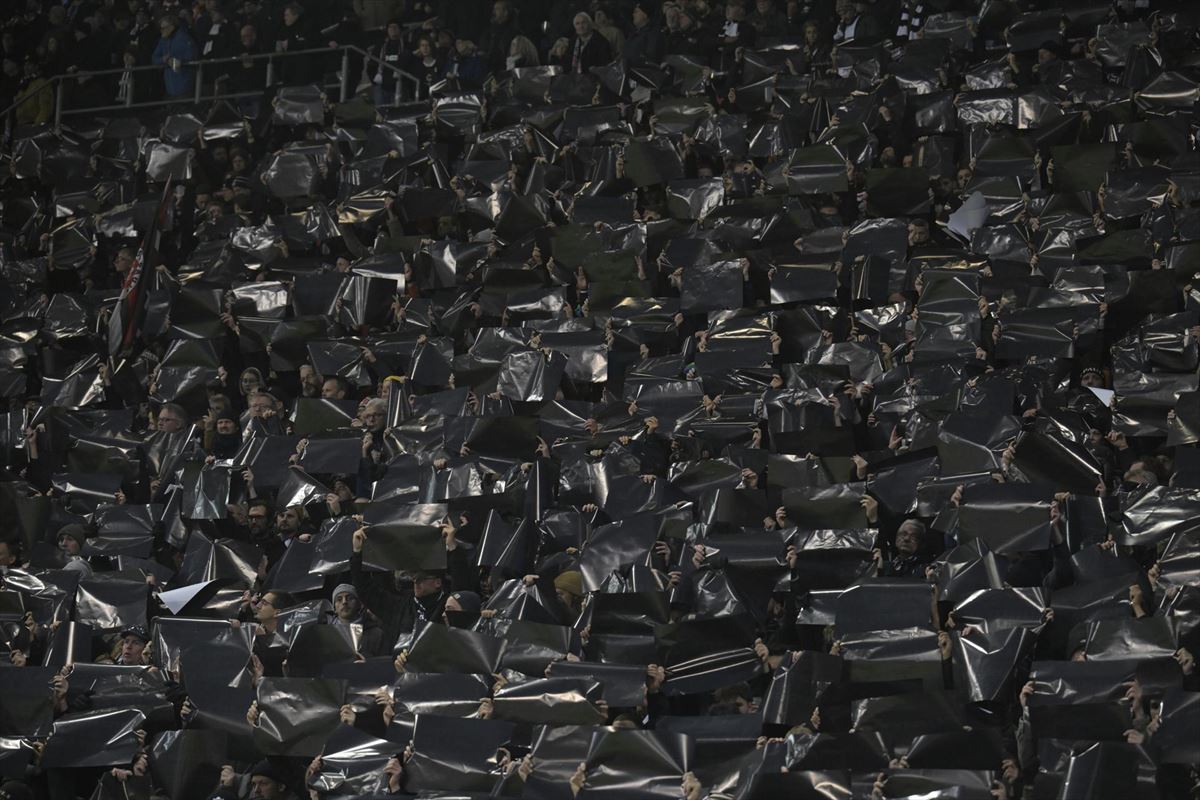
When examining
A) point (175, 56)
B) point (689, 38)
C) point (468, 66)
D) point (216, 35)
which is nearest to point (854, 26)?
point (689, 38)

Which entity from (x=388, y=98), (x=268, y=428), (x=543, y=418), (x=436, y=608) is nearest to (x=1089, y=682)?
(x=436, y=608)

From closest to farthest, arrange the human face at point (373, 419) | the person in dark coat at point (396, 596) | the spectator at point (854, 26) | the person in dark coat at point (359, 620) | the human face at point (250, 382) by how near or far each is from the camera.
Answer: the person in dark coat at point (359, 620) → the person in dark coat at point (396, 596) → the human face at point (373, 419) → the human face at point (250, 382) → the spectator at point (854, 26)

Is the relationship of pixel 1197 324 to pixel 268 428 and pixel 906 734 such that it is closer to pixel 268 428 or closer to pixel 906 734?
pixel 906 734

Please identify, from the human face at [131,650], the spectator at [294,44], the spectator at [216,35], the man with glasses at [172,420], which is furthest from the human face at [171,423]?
the spectator at [216,35]

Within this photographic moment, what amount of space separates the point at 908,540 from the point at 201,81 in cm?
892

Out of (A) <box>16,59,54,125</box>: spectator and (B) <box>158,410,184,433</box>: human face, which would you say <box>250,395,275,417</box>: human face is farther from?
(A) <box>16,59,54,125</box>: spectator

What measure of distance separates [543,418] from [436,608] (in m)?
1.82

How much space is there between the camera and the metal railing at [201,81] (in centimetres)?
1526

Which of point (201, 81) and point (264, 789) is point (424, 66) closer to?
point (201, 81)

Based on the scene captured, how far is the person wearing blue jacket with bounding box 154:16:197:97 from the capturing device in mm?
15883

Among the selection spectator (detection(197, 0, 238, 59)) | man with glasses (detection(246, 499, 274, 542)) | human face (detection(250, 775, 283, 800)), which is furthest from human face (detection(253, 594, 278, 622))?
spectator (detection(197, 0, 238, 59))

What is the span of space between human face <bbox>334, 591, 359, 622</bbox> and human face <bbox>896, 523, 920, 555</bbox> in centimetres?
264

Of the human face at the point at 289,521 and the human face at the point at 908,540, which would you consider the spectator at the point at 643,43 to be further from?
the human face at the point at 908,540

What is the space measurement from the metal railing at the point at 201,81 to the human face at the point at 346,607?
6.93 meters
